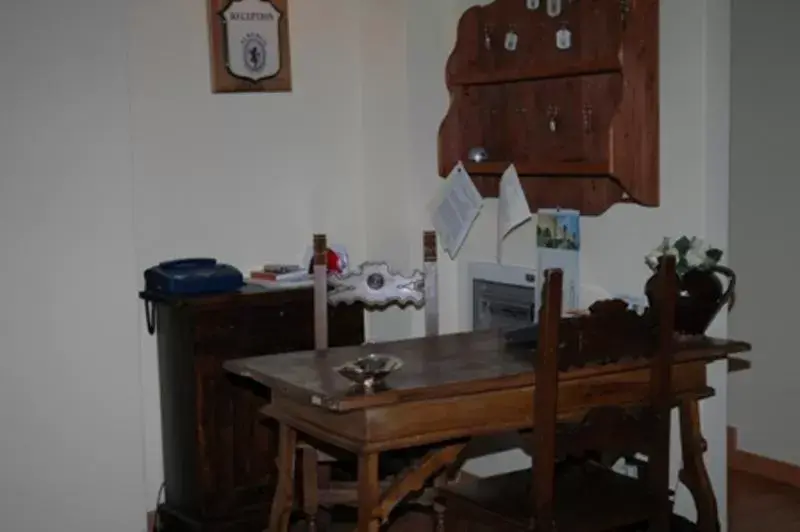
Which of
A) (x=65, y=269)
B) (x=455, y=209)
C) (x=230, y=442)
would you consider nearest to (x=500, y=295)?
(x=455, y=209)

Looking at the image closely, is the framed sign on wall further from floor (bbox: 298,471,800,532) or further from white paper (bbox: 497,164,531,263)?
floor (bbox: 298,471,800,532)

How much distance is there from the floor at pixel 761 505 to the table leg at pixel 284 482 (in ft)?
5.55

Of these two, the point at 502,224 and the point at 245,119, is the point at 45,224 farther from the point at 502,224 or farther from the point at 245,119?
the point at 502,224

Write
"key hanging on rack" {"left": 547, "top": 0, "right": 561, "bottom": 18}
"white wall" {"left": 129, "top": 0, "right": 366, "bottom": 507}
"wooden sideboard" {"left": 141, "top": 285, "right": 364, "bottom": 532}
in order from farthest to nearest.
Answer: "white wall" {"left": 129, "top": 0, "right": 366, "bottom": 507} < "wooden sideboard" {"left": 141, "top": 285, "right": 364, "bottom": 532} < "key hanging on rack" {"left": 547, "top": 0, "right": 561, "bottom": 18}

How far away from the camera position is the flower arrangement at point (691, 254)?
11.4ft

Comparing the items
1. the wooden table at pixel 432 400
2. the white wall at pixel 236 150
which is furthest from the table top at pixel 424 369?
the white wall at pixel 236 150

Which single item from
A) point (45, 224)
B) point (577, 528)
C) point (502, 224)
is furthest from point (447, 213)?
point (577, 528)

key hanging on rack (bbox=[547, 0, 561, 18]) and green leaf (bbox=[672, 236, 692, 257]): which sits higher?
key hanging on rack (bbox=[547, 0, 561, 18])

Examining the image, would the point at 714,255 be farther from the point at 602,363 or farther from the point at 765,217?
the point at 765,217

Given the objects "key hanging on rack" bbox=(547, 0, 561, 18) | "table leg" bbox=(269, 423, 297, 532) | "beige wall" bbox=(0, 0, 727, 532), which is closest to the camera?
"table leg" bbox=(269, 423, 297, 532)

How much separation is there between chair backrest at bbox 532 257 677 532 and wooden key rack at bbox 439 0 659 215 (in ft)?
2.27

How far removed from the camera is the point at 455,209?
14.7ft

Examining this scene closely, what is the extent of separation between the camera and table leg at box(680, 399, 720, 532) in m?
3.39

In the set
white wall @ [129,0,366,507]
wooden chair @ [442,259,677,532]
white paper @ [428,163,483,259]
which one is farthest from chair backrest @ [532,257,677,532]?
white wall @ [129,0,366,507]
